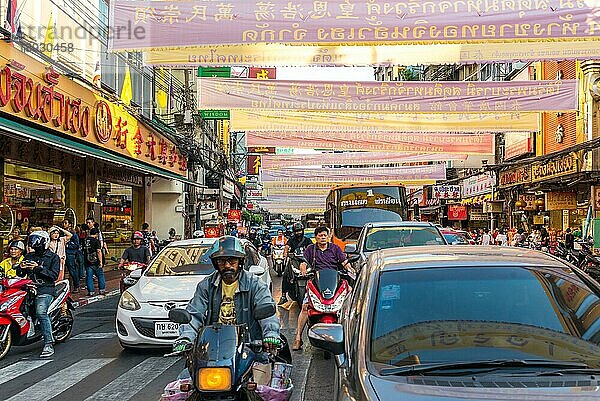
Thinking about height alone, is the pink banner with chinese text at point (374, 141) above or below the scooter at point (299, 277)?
above

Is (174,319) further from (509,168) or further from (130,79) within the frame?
(509,168)

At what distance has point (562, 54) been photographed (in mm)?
14117

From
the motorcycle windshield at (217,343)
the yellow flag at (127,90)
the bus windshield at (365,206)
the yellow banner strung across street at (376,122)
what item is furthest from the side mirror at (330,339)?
the yellow flag at (127,90)

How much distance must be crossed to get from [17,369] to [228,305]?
15.8 ft

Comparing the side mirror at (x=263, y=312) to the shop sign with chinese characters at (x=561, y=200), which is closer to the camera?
the side mirror at (x=263, y=312)

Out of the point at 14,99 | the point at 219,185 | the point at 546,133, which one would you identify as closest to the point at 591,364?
the point at 14,99

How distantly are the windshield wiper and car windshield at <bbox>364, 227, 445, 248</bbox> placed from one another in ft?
34.5

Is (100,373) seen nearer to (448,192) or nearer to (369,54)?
(369,54)

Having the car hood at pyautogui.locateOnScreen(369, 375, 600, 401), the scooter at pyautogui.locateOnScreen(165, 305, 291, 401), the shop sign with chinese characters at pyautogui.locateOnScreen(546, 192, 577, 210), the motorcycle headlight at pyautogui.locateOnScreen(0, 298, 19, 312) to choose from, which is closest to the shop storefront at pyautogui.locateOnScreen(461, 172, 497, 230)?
the shop sign with chinese characters at pyautogui.locateOnScreen(546, 192, 577, 210)

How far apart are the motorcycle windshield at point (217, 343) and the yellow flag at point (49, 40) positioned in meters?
14.4

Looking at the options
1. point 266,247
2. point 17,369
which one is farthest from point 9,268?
point 266,247

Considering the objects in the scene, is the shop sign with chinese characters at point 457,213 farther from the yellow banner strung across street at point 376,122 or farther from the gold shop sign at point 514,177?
the yellow banner strung across street at point 376,122

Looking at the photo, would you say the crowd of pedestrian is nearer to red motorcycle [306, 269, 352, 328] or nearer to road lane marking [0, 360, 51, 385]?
red motorcycle [306, 269, 352, 328]

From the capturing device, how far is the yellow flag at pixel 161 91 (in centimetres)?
3228
